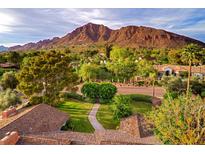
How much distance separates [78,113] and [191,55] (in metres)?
3.55

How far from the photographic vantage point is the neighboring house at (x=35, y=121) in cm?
688

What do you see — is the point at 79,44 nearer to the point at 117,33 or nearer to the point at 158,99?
the point at 117,33

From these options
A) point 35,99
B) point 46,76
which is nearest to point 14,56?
point 46,76

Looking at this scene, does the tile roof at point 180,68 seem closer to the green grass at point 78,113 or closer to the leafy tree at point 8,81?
the green grass at point 78,113

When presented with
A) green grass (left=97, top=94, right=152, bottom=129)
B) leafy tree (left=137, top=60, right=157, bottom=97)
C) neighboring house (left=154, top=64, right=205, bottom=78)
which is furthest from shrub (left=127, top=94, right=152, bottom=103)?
neighboring house (left=154, top=64, right=205, bottom=78)

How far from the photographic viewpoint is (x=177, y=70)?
9766 millimetres

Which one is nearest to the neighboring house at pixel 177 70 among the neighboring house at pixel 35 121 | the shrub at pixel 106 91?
the shrub at pixel 106 91

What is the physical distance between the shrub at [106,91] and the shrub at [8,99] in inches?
103

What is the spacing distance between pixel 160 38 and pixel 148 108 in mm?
2323

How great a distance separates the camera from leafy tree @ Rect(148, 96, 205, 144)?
521cm

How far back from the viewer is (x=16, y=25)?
7.10 meters

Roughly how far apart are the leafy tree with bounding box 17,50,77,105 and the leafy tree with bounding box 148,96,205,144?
A: 13.5 ft

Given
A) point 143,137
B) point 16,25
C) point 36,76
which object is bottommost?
point 143,137
